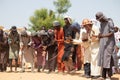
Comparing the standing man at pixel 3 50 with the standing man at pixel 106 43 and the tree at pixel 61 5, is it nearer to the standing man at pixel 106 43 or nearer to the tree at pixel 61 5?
the standing man at pixel 106 43

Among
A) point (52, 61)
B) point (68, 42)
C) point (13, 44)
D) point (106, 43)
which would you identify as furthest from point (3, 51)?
point (106, 43)

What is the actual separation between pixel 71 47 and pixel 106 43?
2249 mm

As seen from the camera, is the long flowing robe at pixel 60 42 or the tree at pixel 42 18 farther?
the tree at pixel 42 18

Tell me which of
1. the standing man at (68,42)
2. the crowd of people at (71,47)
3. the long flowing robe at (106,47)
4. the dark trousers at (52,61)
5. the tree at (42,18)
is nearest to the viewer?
the long flowing robe at (106,47)

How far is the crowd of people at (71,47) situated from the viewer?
32.9 feet

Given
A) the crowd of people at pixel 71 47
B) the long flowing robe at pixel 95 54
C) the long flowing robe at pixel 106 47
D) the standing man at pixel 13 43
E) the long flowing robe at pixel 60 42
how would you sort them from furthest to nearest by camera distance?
the standing man at pixel 13 43, the long flowing robe at pixel 60 42, the long flowing robe at pixel 95 54, the crowd of people at pixel 71 47, the long flowing robe at pixel 106 47

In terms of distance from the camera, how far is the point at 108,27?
32.9 feet

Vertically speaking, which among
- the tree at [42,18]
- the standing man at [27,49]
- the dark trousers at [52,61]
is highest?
the tree at [42,18]

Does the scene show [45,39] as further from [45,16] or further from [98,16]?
[45,16]

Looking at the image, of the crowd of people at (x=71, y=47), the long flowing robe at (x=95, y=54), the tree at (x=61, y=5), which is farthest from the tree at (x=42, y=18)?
the long flowing robe at (x=95, y=54)

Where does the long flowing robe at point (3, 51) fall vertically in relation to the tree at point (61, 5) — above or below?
below

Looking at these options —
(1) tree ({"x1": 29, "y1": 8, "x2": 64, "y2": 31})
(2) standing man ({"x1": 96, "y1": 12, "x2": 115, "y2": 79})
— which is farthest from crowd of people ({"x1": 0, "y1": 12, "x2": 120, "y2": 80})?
(1) tree ({"x1": 29, "y1": 8, "x2": 64, "y2": 31})

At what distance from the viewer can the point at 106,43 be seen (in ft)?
32.8

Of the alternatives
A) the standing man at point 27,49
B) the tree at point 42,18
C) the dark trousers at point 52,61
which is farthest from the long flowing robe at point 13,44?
the tree at point 42,18
